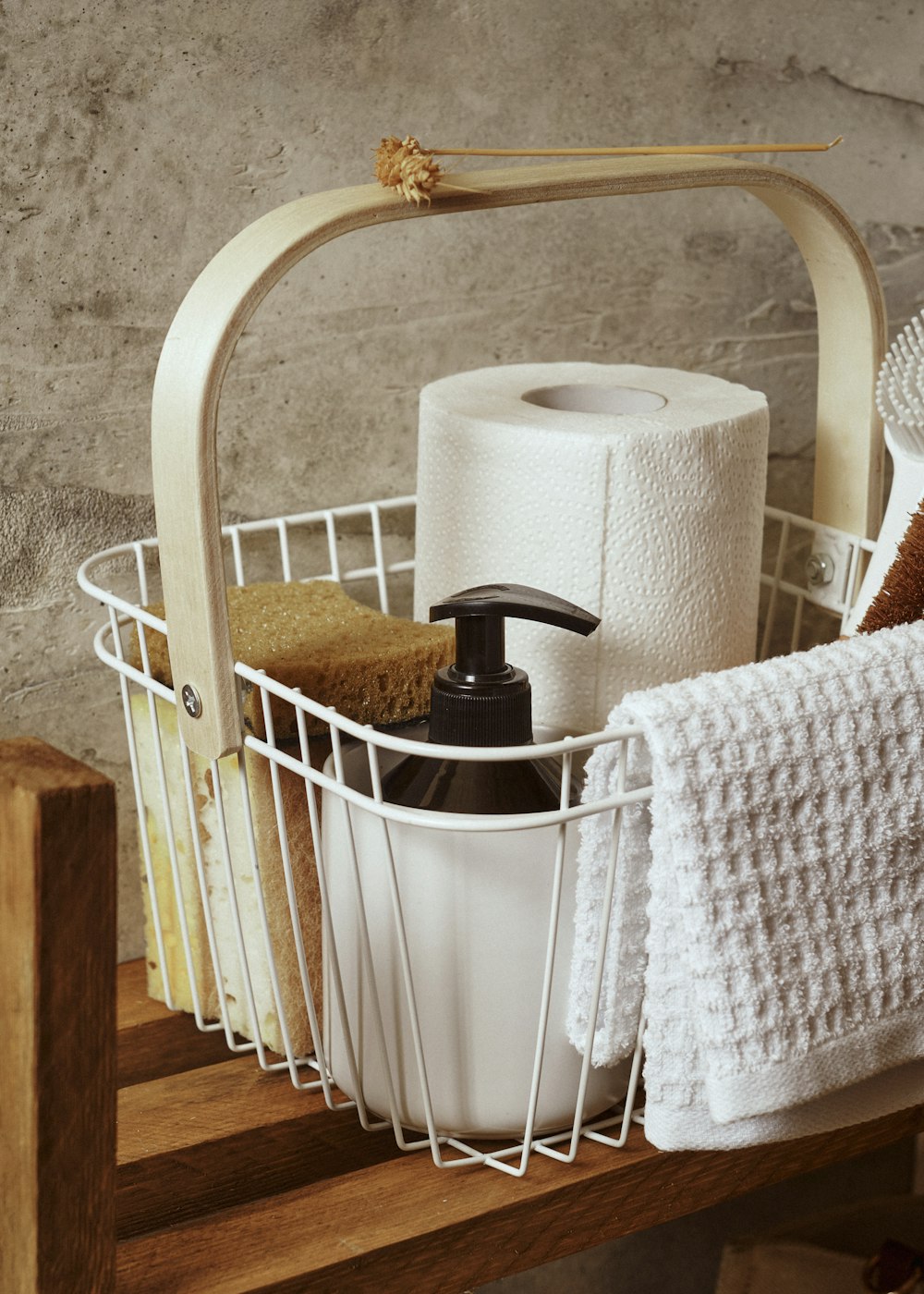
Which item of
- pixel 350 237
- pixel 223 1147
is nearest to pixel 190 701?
pixel 223 1147

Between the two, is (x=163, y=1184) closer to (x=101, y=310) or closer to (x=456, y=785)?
(x=456, y=785)

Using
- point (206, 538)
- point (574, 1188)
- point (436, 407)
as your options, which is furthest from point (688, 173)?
point (574, 1188)

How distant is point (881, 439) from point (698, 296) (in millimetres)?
148

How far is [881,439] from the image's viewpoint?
0.55 meters

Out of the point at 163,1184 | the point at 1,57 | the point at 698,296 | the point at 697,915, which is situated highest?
the point at 1,57

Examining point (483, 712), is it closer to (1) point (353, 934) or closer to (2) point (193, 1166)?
(1) point (353, 934)

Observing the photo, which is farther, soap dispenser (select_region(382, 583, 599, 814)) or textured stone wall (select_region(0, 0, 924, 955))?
textured stone wall (select_region(0, 0, 924, 955))

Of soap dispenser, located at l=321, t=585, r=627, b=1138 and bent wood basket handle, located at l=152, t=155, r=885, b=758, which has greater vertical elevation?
bent wood basket handle, located at l=152, t=155, r=885, b=758

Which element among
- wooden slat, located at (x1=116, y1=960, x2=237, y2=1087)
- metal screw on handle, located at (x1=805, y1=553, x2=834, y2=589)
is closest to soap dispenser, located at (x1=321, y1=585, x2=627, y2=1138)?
wooden slat, located at (x1=116, y1=960, x2=237, y2=1087)

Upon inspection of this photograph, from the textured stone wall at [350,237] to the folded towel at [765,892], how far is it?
11.0 inches

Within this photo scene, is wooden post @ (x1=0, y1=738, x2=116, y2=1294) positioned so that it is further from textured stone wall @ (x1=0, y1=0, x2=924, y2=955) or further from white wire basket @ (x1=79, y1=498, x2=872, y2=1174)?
textured stone wall @ (x1=0, y1=0, x2=924, y2=955)

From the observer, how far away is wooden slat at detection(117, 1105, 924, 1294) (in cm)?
38

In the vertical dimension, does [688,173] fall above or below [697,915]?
above

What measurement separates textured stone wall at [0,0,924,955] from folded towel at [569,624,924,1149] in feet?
0.91
